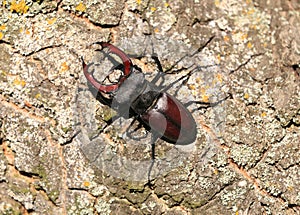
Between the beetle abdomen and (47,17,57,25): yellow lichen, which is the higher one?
(47,17,57,25): yellow lichen

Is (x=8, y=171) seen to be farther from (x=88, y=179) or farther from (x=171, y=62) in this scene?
(x=171, y=62)

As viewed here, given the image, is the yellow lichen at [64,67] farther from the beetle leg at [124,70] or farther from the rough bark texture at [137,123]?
the beetle leg at [124,70]

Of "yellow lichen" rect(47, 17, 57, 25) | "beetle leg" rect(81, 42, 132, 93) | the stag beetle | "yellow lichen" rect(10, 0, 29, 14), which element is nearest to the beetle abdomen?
the stag beetle

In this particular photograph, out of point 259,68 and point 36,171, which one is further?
point 259,68

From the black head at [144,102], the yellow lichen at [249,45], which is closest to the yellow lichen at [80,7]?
the black head at [144,102]

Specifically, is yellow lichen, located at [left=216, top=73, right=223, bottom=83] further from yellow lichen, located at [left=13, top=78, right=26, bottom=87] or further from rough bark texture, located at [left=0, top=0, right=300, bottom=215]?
yellow lichen, located at [left=13, top=78, right=26, bottom=87]

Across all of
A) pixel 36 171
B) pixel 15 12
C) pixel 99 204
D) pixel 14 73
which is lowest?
pixel 99 204

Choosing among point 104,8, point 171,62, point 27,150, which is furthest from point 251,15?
point 27,150
